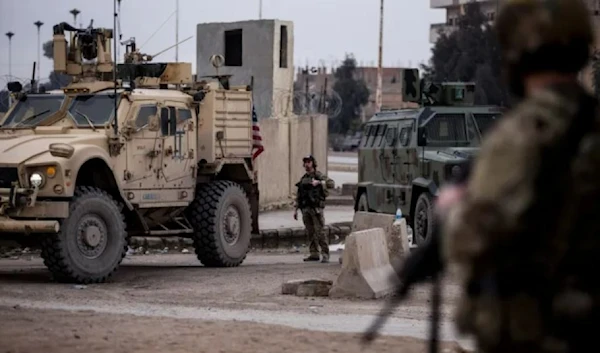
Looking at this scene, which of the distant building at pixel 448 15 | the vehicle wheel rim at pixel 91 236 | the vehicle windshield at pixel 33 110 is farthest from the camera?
the distant building at pixel 448 15

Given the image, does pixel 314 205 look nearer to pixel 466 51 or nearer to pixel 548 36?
pixel 548 36

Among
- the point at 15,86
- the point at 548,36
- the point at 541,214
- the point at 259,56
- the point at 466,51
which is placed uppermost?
the point at 466,51

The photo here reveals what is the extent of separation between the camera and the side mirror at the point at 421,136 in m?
17.7

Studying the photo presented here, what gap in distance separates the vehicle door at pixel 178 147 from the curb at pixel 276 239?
4564 millimetres

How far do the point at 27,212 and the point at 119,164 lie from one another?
5.37 feet

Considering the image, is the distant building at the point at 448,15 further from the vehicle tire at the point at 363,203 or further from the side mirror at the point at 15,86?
the side mirror at the point at 15,86

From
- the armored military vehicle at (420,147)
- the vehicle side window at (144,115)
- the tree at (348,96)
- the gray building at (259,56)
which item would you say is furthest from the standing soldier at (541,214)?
the tree at (348,96)

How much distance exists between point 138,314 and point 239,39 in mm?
22202

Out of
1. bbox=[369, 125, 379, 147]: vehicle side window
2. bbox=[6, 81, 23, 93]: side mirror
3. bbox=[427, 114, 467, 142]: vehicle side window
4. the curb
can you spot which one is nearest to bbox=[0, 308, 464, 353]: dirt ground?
bbox=[6, 81, 23, 93]: side mirror

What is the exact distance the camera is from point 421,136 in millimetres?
17844

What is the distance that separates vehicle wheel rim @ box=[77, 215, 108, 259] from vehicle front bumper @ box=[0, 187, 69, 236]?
14.1 inches

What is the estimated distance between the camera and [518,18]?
3.69m

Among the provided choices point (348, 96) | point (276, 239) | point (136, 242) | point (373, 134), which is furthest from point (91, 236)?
point (348, 96)

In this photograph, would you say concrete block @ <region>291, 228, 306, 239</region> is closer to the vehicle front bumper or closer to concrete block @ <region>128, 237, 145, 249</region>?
concrete block @ <region>128, 237, 145, 249</region>
